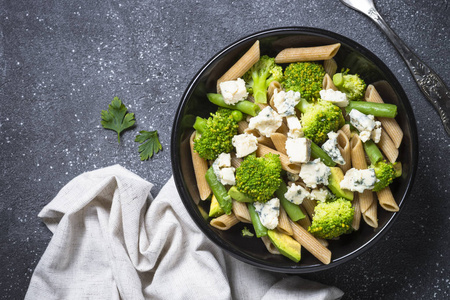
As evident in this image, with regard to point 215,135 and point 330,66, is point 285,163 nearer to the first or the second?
point 215,135

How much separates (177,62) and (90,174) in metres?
0.91

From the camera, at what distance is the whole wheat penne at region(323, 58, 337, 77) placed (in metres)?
2.50

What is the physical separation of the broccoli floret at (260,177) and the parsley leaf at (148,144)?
0.71 m

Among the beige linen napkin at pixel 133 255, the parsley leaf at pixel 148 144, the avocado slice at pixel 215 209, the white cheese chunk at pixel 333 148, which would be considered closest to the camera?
the white cheese chunk at pixel 333 148

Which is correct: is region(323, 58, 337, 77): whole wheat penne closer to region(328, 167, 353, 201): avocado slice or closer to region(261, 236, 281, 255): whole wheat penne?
region(328, 167, 353, 201): avocado slice

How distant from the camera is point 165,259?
278cm

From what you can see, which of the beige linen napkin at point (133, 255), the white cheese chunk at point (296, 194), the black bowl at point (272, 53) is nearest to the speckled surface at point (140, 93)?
the beige linen napkin at point (133, 255)

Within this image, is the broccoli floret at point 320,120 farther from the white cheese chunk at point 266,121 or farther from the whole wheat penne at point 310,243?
the whole wheat penne at point 310,243

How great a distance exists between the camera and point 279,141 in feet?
7.86

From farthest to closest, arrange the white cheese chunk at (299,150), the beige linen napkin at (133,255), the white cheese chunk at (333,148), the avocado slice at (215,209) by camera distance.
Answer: the beige linen napkin at (133,255) → the avocado slice at (215,209) → the white cheese chunk at (333,148) → the white cheese chunk at (299,150)

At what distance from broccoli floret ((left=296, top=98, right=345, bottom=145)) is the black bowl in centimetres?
32

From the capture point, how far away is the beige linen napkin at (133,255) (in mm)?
2750

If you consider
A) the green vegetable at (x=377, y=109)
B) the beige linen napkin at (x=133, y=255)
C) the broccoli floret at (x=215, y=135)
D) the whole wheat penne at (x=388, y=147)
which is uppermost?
the broccoli floret at (x=215, y=135)

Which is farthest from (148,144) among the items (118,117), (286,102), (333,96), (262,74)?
(333,96)
